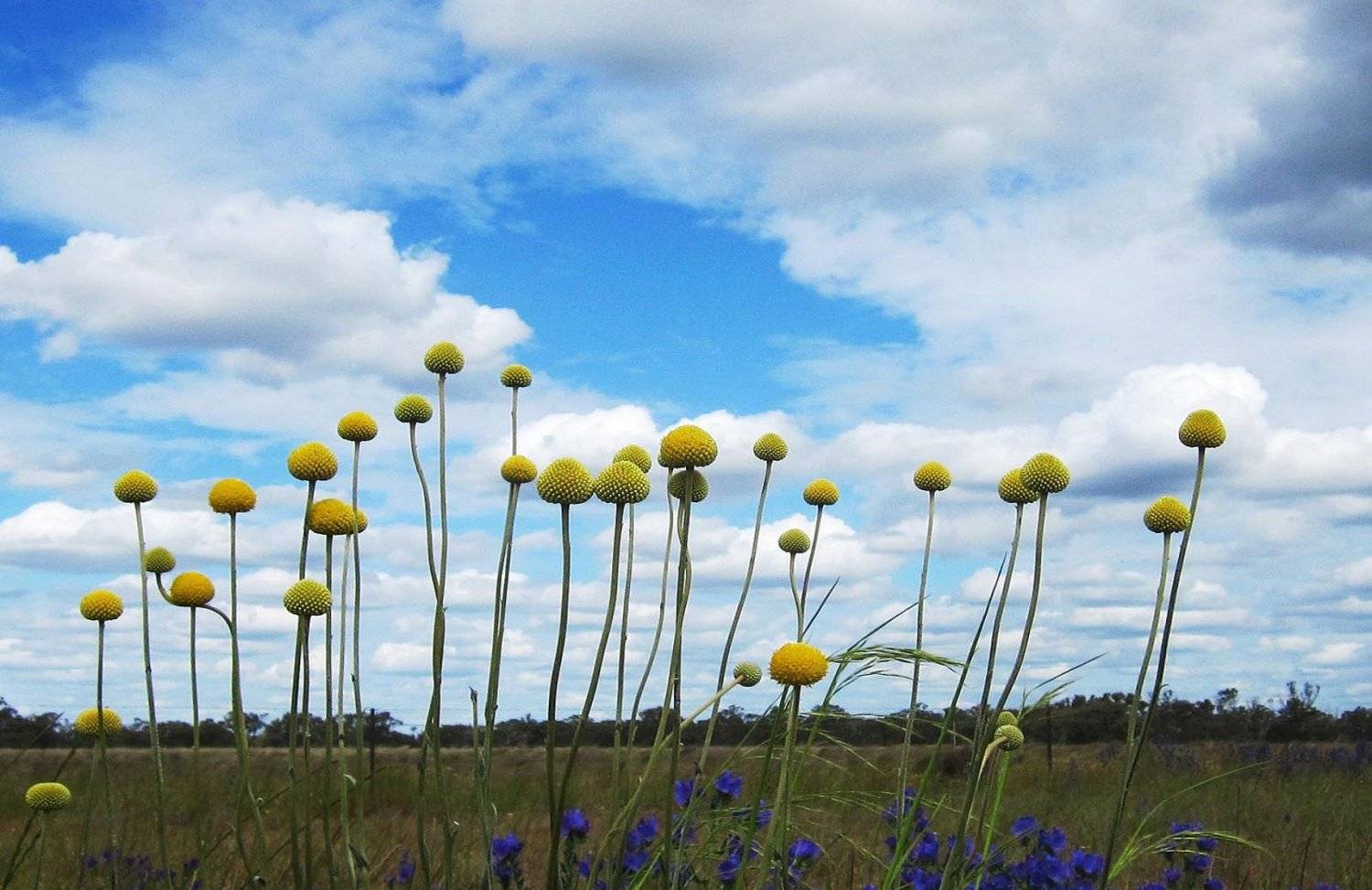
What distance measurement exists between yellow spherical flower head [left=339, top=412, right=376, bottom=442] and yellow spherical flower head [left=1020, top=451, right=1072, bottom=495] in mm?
1750

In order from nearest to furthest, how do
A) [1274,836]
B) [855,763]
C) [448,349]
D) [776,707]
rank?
1. [776,707]
2. [448,349]
3. [1274,836]
4. [855,763]

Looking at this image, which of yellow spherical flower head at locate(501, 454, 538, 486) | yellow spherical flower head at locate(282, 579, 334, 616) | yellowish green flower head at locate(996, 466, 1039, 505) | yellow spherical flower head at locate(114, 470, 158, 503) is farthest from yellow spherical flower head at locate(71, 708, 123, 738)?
yellowish green flower head at locate(996, 466, 1039, 505)

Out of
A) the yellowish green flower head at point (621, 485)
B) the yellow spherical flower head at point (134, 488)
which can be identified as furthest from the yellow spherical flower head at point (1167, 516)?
the yellow spherical flower head at point (134, 488)

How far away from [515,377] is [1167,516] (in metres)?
1.89

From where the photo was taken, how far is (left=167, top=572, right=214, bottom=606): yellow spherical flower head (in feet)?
→ 10.3

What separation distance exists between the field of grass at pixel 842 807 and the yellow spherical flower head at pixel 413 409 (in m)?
1.10

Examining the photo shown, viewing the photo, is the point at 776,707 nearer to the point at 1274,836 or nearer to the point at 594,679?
the point at 594,679

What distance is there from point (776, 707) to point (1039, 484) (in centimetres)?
80

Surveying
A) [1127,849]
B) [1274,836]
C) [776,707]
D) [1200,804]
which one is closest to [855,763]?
[1200,804]

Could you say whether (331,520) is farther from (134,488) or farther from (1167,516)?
(1167,516)

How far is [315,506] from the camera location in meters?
3.15

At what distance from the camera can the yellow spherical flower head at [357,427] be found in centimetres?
337

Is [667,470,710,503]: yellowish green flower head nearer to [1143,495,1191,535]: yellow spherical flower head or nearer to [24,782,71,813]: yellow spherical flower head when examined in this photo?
[1143,495,1191,535]: yellow spherical flower head

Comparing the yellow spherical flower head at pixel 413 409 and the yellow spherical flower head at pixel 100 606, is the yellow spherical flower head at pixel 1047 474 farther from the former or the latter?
the yellow spherical flower head at pixel 100 606
